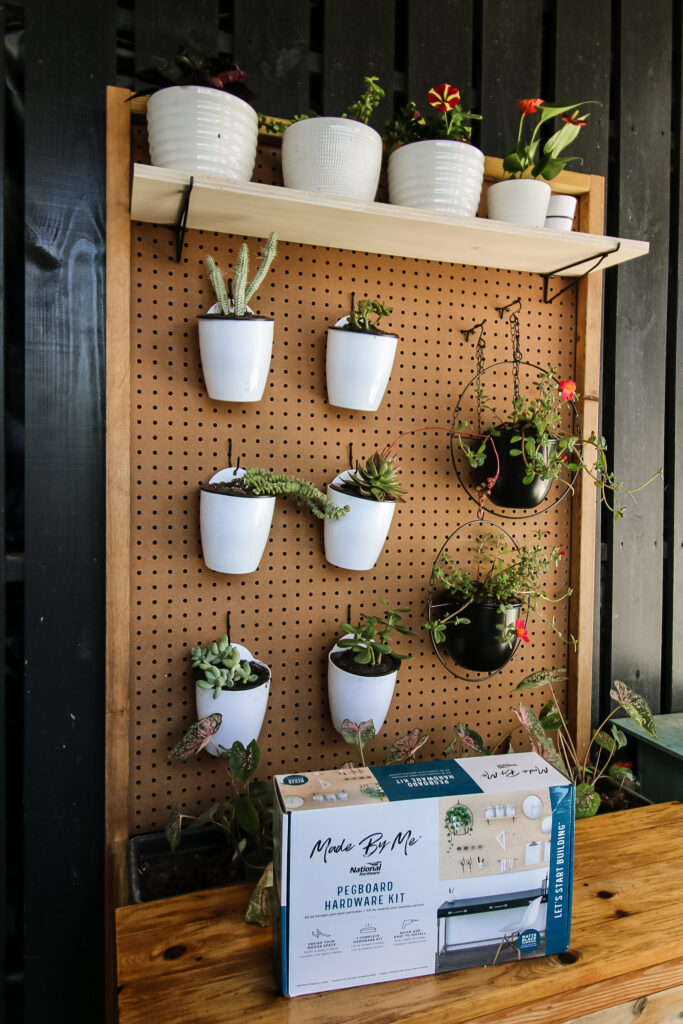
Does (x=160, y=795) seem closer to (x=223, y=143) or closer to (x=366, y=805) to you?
(x=366, y=805)

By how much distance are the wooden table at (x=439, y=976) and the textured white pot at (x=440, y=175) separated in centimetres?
127

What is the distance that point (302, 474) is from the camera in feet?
4.99

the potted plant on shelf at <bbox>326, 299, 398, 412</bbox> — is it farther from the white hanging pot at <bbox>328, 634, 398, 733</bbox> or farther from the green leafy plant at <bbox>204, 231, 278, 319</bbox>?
the white hanging pot at <bbox>328, 634, 398, 733</bbox>

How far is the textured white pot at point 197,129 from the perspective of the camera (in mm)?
1189

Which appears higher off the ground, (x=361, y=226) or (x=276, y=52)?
(x=276, y=52)

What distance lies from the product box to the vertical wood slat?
42.8 inches

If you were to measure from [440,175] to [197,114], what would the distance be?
1.53ft

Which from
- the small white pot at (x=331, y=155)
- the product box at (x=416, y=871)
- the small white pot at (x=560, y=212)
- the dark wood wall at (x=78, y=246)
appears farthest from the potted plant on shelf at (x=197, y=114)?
the product box at (x=416, y=871)

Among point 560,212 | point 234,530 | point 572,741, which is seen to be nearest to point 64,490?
point 234,530

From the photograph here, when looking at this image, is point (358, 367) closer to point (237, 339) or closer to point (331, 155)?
point (237, 339)

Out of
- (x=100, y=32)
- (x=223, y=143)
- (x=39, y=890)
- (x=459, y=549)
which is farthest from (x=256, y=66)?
(x=39, y=890)

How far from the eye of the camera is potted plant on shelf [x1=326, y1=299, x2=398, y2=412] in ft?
4.63

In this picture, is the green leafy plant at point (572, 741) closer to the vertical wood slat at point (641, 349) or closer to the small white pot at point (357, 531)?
the vertical wood slat at point (641, 349)

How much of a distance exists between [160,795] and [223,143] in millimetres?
1249
